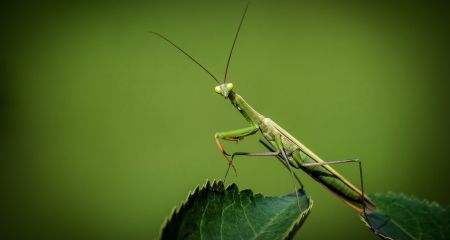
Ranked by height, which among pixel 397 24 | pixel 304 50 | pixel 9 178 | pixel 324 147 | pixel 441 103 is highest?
pixel 9 178

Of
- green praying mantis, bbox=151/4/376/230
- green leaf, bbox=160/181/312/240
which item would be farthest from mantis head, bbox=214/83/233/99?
green leaf, bbox=160/181/312/240

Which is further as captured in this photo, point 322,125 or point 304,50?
point 304,50

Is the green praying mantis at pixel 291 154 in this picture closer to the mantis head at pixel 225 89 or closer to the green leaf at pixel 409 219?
the mantis head at pixel 225 89

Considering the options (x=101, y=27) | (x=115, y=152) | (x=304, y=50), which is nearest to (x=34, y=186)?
(x=115, y=152)

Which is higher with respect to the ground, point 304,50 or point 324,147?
point 304,50

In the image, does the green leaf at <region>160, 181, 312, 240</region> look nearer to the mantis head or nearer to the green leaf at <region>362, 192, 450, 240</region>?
the green leaf at <region>362, 192, 450, 240</region>

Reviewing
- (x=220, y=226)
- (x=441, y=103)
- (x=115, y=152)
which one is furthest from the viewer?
(x=441, y=103)

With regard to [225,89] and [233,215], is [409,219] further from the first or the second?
[225,89]

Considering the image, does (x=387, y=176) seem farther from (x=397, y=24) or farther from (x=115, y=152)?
(x=115, y=152)

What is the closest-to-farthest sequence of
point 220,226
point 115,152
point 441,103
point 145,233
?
point 220,226 → point 145,233 → point 115,152 → point 441,103
